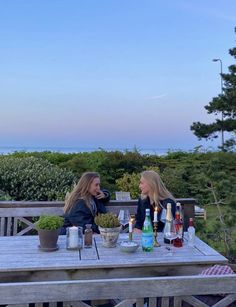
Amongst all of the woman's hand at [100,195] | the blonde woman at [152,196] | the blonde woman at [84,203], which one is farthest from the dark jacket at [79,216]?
the blonde woman at [152,196]

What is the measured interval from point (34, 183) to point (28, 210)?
237 centimetres

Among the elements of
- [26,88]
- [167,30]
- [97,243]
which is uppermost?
[167,30]

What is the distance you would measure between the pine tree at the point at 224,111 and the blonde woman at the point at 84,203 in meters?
9.29

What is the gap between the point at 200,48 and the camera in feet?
39.8

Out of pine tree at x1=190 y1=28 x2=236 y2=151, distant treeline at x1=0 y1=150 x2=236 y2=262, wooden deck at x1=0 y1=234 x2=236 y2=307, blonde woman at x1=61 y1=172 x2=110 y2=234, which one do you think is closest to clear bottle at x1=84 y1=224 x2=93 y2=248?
wooden deck at x1=0 y1=234 x2=236 y2=307

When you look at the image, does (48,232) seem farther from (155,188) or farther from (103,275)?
(155,188)

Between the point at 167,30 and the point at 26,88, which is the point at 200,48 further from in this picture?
the point at 26,88

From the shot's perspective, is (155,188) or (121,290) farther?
(155,188)

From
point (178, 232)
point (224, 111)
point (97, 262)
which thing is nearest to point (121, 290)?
point (97, 262)

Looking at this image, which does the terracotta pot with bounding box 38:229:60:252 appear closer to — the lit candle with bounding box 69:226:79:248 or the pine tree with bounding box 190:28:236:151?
the lit candle with bounding box 69:226:79:248

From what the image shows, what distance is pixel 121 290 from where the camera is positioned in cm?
163

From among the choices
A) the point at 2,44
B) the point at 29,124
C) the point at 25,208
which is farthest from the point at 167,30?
the point at 25,208

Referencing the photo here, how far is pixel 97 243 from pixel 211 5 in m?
8.63

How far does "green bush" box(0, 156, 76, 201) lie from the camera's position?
633 cm
